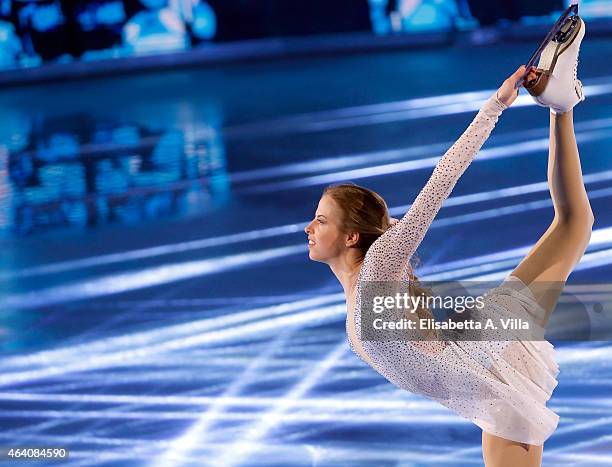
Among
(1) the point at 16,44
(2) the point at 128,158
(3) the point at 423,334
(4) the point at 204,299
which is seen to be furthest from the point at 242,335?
(1) the point at 16,44

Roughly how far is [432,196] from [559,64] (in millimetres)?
417

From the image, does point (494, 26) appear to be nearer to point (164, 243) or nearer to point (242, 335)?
point (164, 243)

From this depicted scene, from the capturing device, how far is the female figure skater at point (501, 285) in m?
1.93

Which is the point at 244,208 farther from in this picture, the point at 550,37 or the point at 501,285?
the point at 550,37

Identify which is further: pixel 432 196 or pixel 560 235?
pixel 560 235

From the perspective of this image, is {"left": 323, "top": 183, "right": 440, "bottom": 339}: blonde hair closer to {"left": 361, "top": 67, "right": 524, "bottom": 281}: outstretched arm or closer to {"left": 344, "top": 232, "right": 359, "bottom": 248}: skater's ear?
{"left": 344, "top": 232, "right": 359, "bottom": 248}: skater's ear

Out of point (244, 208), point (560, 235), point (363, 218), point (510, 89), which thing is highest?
point (510, 89)

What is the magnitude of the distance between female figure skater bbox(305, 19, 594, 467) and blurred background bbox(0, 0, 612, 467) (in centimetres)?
41

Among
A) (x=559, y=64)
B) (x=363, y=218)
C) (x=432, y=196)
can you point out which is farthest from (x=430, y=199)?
(x=559, y=64)

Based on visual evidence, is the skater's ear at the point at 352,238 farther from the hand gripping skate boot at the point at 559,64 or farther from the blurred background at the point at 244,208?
the blurred background at the point at 244,208

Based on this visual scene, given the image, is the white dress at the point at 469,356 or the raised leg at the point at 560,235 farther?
the raised leg at the point at 560,235

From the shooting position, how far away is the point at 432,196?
1.84m

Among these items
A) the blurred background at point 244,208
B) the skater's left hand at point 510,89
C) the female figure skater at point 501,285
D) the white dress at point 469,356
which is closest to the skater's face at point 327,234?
the female figure skater at point 501,285

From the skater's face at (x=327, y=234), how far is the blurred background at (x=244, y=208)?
82 cm
